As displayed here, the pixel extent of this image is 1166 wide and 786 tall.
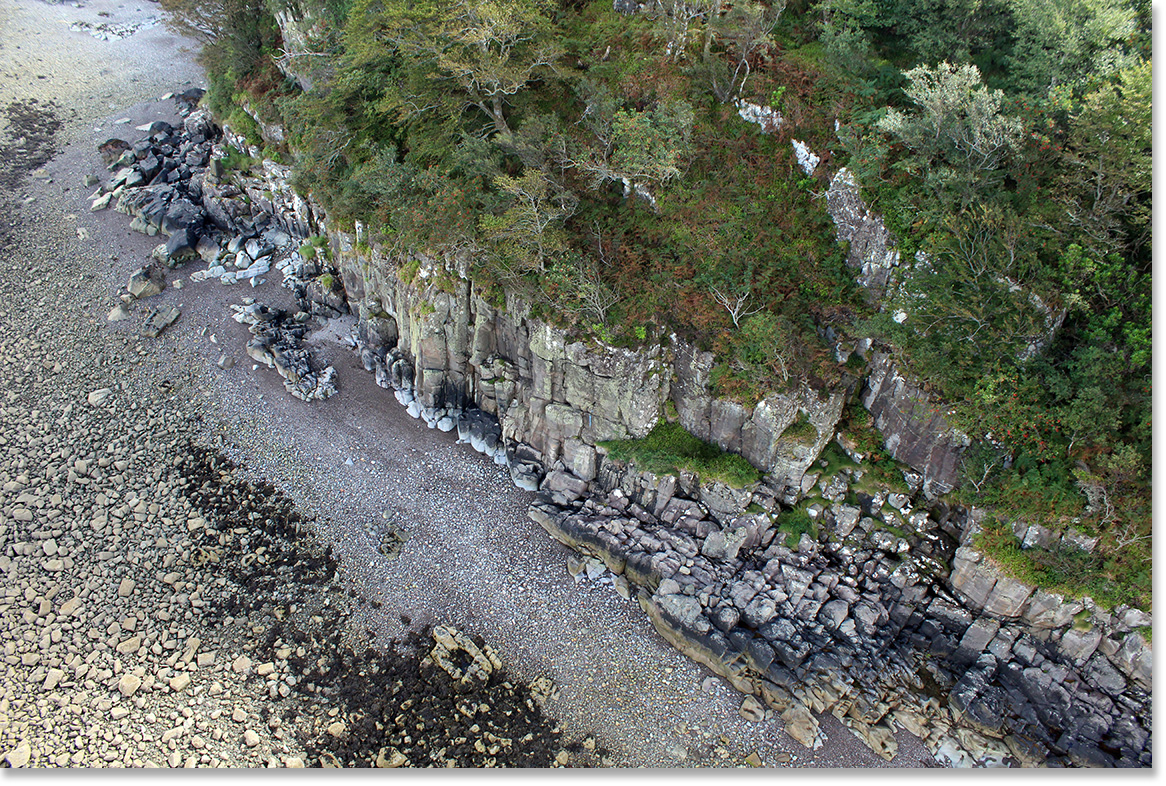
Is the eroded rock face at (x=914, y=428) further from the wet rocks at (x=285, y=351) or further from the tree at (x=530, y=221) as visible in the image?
the wet rocks at (x=285, y=351)

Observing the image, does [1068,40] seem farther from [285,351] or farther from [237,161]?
[237,161]

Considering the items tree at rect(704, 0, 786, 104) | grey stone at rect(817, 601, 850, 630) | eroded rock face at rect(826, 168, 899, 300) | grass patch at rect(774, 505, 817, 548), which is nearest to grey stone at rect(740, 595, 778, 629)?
grey stone at rect(817, 601, 850, 630)

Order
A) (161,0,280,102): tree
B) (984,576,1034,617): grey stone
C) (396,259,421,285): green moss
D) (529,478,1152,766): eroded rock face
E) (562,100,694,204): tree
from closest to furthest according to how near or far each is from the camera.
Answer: (529,478,1152,766): eroded rock face < (984,576,1034,617): grey stone < (562,100,694,204): tree < (396,259,421,285): green moss < (161,0,280,102): tree

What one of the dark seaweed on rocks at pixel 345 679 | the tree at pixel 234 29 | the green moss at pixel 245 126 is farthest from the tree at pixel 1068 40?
the green moss at pixel 245 126

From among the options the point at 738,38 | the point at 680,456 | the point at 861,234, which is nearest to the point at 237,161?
the point at 738,38

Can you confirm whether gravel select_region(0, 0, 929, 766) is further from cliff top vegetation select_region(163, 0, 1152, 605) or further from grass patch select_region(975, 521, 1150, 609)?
cliff top vegetation select_region(163, 0, 1152, 605)
